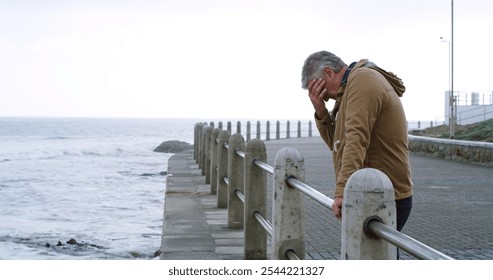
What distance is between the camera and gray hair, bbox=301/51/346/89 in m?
4.08

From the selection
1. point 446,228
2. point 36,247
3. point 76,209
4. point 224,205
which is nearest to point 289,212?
point 446,228

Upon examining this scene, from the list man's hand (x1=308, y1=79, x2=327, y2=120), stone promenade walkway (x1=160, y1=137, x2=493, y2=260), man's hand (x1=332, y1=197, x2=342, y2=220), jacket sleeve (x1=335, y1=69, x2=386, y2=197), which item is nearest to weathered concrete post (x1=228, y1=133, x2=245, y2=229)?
stone promenade walkway (x1=160, y1=137, x2=493, y2=260)

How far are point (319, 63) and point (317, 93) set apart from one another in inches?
6.9

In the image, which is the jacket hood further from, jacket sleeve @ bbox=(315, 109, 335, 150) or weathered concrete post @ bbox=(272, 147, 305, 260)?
weathered concrete post @ bbox=(272, 147, 305, 260)

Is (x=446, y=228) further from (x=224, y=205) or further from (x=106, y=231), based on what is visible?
(x=106, y=231)

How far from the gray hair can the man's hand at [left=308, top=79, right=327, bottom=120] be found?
32 mm

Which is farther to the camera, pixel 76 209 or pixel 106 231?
pixel 76 209

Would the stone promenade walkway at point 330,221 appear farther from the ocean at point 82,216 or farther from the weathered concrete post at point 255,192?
the ocean at point 82,216

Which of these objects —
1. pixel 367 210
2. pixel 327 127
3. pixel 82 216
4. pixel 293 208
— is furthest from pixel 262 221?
pixel 82 216

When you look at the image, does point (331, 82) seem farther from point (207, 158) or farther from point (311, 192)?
point (207, 158)

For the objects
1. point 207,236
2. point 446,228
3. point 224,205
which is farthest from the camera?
point 224,205
